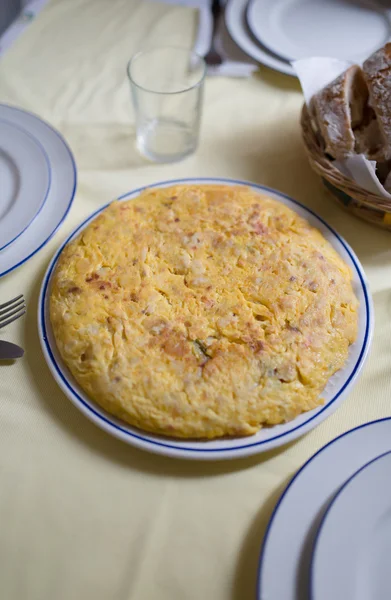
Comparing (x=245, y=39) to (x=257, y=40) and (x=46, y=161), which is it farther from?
(x=46, y=161)

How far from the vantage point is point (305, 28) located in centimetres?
180

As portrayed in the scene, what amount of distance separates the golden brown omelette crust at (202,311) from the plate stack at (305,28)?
0.69 m

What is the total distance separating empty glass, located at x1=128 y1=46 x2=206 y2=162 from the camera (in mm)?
1500

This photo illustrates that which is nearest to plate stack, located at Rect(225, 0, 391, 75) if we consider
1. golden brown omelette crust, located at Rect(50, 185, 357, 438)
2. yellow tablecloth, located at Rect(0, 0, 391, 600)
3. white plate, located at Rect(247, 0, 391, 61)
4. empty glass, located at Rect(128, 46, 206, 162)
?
white plate, located at Rect(247, 0, 391, 61)

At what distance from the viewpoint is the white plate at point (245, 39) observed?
5.58 feet

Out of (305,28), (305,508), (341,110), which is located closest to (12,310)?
(305,508)

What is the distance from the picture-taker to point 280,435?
0.96 m

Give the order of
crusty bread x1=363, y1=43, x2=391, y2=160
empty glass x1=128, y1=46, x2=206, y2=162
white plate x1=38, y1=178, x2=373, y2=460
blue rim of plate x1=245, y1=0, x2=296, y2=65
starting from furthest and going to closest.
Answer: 1. blue rim of plate x1=245, y1=0, x2=296, y2=65
2. empty glass x1=128, y1=46, x2=206, y2=162
3. crusty bread x1=363, y1=43, x2=391, y2=160
4. white plate x1=38, y1=178, x2=373, y2=460

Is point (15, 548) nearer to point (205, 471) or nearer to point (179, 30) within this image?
point (205, 471)

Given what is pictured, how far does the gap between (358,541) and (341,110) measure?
92 cm

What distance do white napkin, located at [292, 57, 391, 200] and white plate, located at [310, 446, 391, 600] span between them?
0.61 meters

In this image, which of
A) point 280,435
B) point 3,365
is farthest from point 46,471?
point 280,435

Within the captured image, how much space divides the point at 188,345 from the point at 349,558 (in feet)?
1.48

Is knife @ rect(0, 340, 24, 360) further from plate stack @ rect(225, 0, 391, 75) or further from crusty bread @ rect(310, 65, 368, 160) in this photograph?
plate stack @ rect(225, 0, 391, 75)
